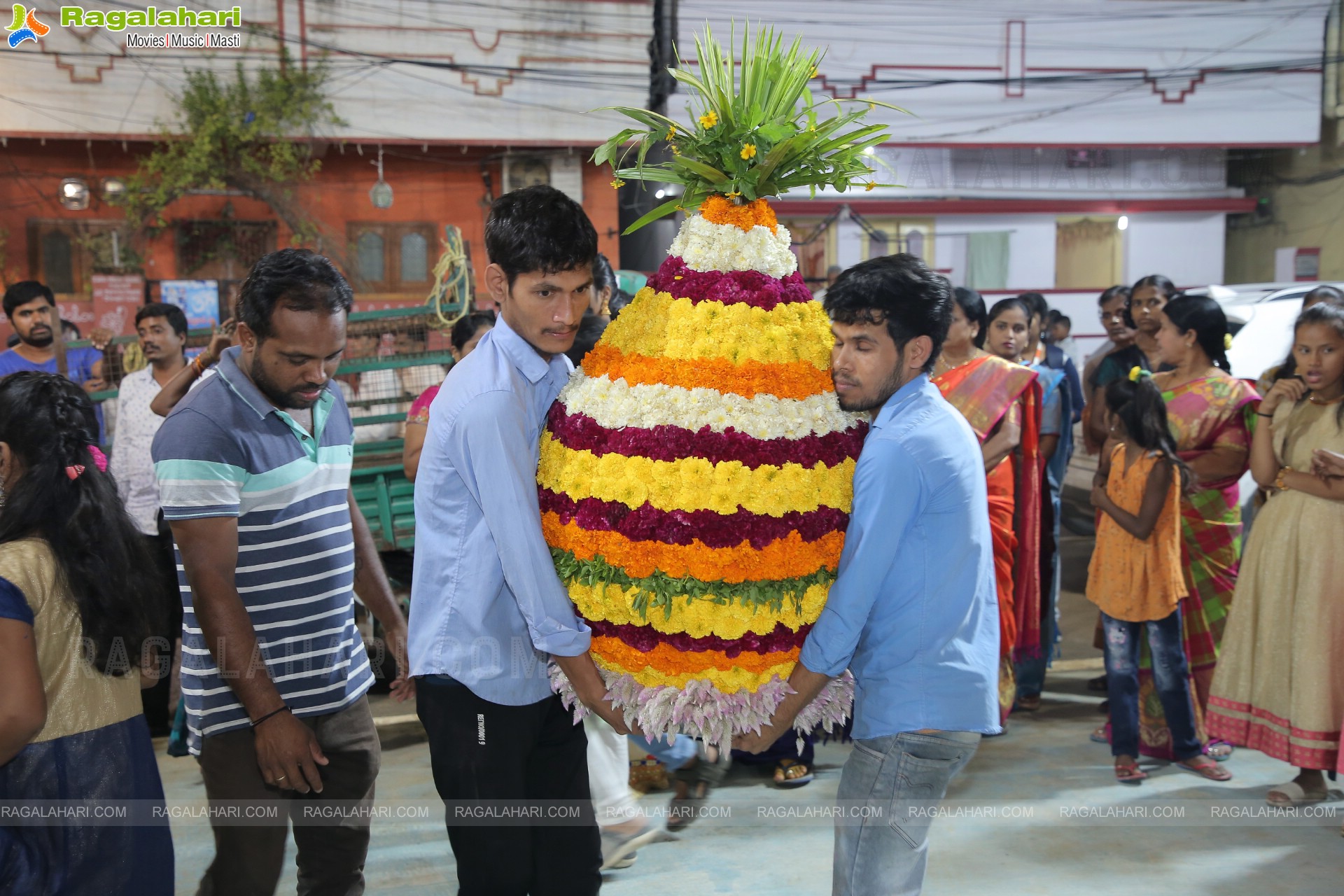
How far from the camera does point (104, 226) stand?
13.2m

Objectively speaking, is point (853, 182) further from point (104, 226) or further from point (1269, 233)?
point (1269, 233)

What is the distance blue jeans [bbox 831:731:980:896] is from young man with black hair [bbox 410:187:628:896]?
1.82ft

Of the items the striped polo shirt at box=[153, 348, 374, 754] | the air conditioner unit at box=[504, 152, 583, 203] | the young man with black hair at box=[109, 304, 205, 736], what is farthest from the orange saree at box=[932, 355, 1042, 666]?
the air conditioner unit at box=[504, 152, 583, 203]

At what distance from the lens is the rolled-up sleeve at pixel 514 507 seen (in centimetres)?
199

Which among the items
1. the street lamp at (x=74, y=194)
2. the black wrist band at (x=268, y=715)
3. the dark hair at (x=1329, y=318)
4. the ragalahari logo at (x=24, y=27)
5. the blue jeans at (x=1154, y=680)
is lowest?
the blue jeans at (x=1154, y=680)

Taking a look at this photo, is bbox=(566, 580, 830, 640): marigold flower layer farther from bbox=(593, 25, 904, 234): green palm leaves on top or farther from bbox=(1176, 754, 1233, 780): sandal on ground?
bbox=(1176, 754, 1233, 780): sandal on ground

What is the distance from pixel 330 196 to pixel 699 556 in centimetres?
1335

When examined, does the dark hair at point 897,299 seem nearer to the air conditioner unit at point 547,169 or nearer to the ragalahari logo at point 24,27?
the ragalahari logo at point 24,27

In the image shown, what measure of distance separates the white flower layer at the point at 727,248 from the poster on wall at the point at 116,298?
42.7ft

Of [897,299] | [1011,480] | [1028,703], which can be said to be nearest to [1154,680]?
[1028,703]

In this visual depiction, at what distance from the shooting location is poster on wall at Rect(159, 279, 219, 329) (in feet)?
43.0

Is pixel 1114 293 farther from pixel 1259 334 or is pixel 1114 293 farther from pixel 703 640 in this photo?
pixel 703 640

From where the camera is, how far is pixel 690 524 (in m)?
1.99

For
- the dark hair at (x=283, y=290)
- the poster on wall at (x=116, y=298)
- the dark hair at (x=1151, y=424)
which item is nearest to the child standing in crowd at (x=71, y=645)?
the dark hair at (x=283, y=290)
